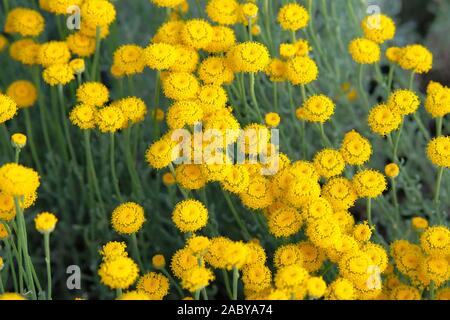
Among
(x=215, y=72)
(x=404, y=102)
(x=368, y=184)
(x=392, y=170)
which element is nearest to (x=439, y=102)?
(x=404, y=102)

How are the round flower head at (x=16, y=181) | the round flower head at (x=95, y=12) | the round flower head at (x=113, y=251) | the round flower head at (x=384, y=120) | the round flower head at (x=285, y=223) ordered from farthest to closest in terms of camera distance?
the round flower head at (x=95, y=12), the round flower head at (x=384, y=120), the round flower head at (x=285, y=223), the round flower head at (x=113, y=251), the round flower head at (x=16, y=181)

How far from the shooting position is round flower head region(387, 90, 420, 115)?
1.75 metres

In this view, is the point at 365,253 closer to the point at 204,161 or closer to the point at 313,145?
the point at 204,161

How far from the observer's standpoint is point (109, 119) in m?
1.73

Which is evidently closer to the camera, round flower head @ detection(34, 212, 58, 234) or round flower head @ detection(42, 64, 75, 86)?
round flower head @ detection(34, 212, 58, 234)

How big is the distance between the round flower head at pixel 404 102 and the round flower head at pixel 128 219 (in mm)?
722

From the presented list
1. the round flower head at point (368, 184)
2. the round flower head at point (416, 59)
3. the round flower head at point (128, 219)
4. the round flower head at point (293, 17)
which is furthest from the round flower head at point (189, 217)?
the round flower head at point (416, 59)

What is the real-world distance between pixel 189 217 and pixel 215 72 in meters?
0.42

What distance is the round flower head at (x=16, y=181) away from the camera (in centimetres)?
142

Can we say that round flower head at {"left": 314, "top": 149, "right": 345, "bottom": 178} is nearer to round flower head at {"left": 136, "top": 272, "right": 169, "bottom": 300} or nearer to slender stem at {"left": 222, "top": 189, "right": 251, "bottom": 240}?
slender stem at {"left": 222, "top": 189, "right": 251, "bottom": 240}

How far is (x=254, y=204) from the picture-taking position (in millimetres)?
1660

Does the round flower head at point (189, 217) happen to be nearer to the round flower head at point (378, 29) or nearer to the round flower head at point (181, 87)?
the round flower head at point (181, 87)

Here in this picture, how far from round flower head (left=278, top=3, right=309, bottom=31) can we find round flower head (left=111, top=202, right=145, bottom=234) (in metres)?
0.68

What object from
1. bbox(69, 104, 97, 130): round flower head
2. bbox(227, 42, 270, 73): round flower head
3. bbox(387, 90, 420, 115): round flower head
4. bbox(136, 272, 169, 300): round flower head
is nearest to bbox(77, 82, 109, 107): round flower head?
bbox(69, 104, 97, 130): round flower head
